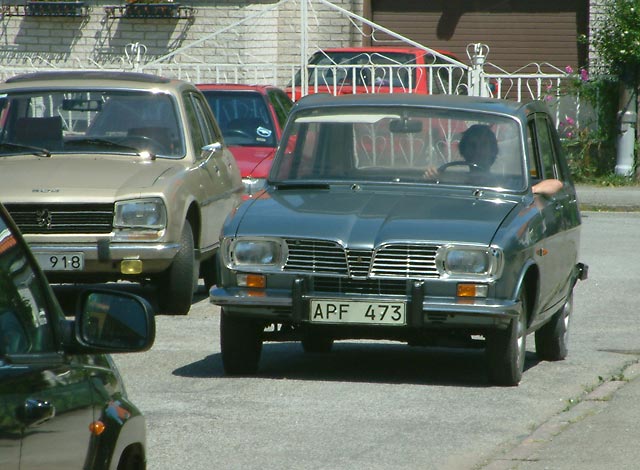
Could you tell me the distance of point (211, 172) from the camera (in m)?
11.5

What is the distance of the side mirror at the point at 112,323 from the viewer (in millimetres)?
3527

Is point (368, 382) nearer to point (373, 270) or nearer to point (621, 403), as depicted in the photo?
point (373, 270)

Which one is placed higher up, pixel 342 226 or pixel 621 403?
pixel 342 226

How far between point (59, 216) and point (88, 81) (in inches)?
66.4

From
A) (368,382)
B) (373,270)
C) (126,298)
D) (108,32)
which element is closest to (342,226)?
(373,270)

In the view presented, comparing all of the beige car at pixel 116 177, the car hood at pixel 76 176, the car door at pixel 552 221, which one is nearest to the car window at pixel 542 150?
the car door at pixel 552 221

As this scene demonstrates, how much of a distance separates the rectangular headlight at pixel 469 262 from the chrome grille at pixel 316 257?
1.73 ft

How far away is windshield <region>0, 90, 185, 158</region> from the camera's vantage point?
11203 millimetres

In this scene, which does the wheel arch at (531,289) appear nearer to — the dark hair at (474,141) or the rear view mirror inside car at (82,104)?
the dark hair at (474,141)

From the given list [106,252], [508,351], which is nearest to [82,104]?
[106,252]

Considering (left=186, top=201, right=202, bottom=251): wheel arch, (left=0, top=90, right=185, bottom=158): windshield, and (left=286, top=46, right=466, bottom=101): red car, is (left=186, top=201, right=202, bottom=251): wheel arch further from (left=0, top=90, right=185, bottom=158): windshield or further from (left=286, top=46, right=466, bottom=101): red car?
(left=286, top=46, right=466, bottom=101): red car

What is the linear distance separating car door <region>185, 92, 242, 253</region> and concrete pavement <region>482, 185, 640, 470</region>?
13.0 feet

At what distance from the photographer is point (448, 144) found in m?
8.80

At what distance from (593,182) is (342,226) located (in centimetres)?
1493
